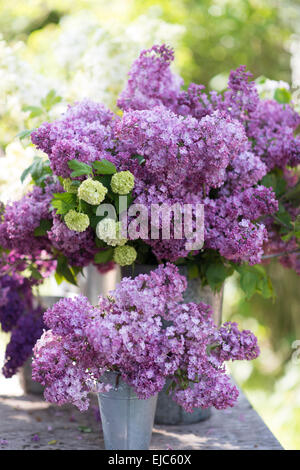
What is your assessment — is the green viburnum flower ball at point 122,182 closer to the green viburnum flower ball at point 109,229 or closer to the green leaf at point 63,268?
the green viburnum flower ball at point 109,229

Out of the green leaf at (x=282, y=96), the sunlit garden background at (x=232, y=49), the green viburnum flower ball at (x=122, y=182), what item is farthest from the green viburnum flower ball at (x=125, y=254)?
the sunlit garden background at (x=232, y=49)

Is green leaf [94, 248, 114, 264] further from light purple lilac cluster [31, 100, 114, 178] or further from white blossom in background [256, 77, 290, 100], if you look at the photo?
white blossom in background [256, 77, 290, 100]

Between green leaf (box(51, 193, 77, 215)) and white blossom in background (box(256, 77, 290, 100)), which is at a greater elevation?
white blossom in background (box(256, 77, 290, 100))

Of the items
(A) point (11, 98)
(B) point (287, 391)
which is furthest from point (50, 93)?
(B) point (287, 391)

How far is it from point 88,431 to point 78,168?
1.64ft

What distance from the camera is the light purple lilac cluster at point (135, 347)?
0.68 meters

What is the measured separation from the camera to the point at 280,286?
283cm

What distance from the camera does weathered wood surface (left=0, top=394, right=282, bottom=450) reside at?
0.91 meters

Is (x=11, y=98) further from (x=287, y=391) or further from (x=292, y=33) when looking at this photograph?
(x=292, y=33)

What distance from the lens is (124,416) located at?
2.68 feet

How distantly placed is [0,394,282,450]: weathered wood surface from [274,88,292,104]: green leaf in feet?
2.06

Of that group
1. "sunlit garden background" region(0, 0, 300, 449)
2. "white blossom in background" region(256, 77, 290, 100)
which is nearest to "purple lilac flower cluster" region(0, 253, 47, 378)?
"sunlit garden background" region(0, 0, 300, 449)

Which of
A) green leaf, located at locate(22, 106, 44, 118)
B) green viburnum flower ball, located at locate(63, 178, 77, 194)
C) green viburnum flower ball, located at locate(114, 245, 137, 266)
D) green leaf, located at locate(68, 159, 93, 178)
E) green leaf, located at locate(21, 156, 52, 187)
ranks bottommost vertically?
green viburnum flower ball, located at locate(114, 245, 137, 266)

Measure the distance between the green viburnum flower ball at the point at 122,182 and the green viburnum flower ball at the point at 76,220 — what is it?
0.18ft
